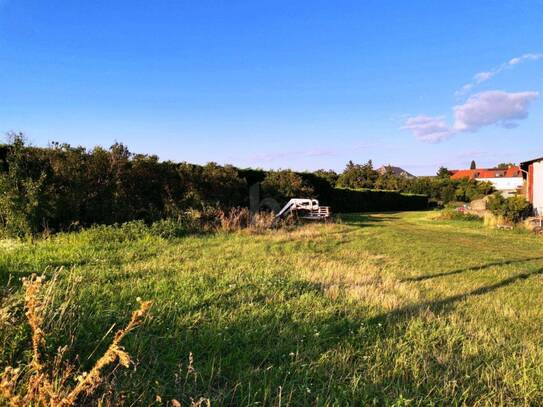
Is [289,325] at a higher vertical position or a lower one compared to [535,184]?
lower

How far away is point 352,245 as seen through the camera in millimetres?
9508

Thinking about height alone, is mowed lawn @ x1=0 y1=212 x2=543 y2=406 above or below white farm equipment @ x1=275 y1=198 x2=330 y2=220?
below

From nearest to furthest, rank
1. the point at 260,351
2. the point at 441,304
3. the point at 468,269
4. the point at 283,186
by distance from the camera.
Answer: the point at 260,351, the point at 441,304, the point at 468,269, the point at 283,186

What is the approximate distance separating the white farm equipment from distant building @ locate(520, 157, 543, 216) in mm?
11787

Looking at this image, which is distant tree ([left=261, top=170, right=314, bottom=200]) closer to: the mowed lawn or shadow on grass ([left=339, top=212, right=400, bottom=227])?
shadow on grass ([left=339, top=212, right=400, bottom=227])

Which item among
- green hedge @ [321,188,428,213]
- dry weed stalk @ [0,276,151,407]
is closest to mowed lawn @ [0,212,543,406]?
dry weed stalk @ [0,276,151,407]

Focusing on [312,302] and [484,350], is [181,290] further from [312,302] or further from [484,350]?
[484,350]

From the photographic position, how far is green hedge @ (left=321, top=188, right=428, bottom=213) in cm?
2526

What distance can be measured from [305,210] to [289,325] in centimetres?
1082

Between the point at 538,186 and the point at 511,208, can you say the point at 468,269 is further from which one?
the point at 538,186

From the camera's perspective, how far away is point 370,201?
29859mm

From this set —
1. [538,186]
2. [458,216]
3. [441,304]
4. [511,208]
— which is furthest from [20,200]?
[538,186]

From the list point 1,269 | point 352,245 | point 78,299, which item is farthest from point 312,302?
point 352,245

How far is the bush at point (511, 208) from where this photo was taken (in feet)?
56.4
